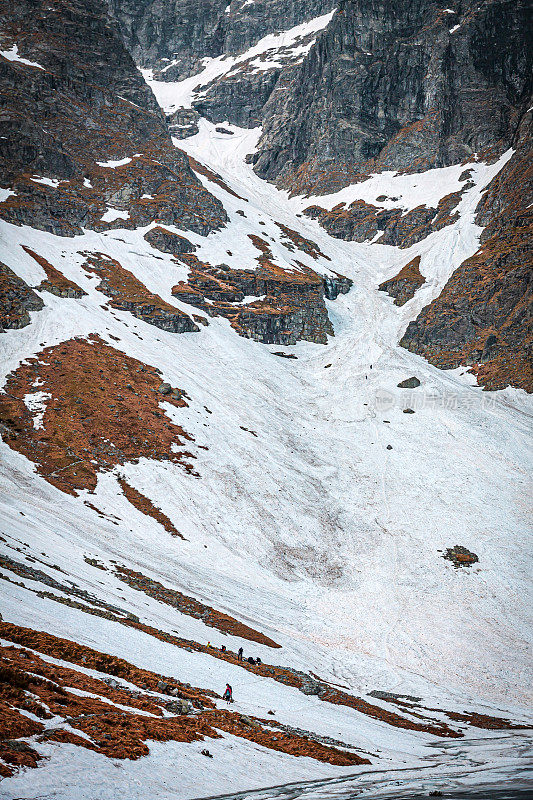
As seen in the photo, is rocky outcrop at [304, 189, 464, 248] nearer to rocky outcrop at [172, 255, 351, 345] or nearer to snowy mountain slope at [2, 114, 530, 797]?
rocky outcrop at [172, 255, 351, 345]

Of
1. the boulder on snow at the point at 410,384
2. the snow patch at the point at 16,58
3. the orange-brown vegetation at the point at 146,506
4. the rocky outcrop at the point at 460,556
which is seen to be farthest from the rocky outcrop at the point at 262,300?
the snow patch at the point at 16,58

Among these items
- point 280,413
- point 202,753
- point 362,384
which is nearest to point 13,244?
point 280,413

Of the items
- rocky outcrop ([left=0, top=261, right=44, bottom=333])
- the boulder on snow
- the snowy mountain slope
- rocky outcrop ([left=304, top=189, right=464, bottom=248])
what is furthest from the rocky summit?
rocky outcrop ([left=304, top=189, right=464, bottom=248])

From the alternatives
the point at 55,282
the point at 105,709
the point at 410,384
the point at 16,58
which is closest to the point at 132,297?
the point at 55,282

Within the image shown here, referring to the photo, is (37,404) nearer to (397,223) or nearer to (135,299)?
(135,299)

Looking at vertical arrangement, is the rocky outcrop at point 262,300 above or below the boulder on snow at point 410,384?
above

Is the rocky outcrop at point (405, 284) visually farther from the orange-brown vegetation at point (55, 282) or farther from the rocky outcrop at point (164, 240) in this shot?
the orange-brown vegetation at point (55, 282)

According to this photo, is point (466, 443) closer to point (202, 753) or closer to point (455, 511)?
point (455, 511)
